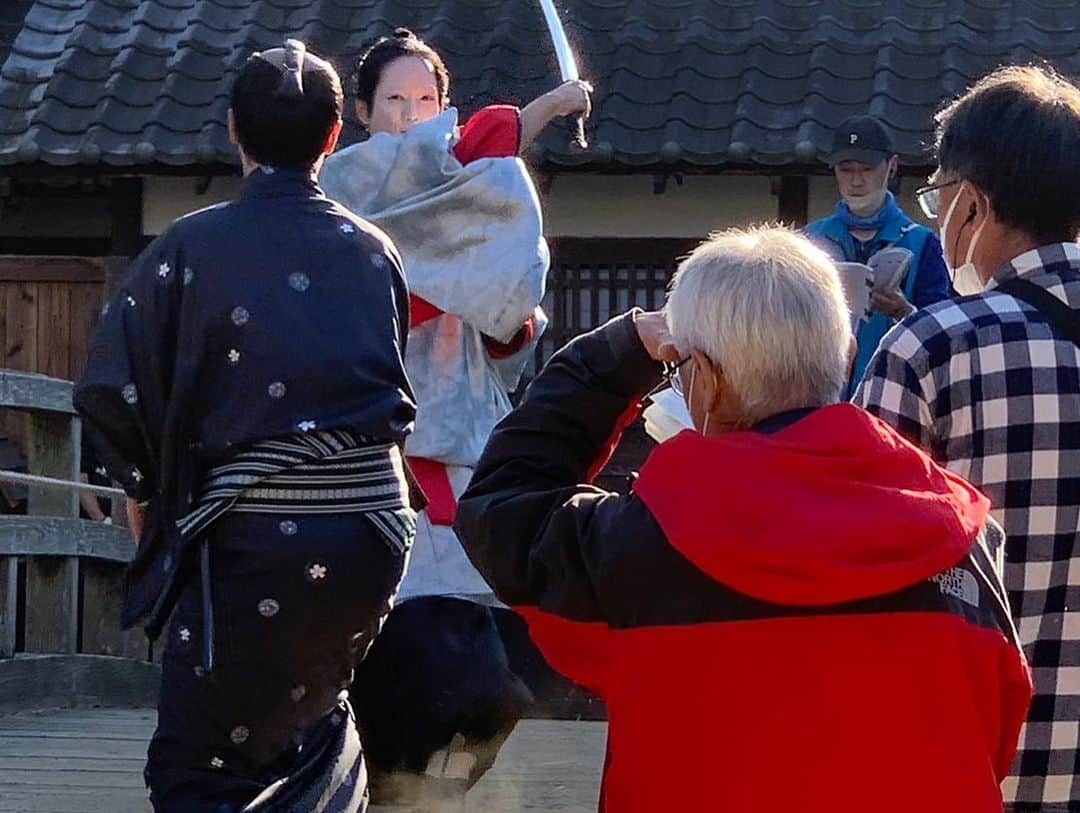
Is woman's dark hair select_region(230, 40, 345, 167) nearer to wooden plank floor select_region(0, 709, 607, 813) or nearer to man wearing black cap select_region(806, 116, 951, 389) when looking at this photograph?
wooden plank floor select_region(0, 709, 607, 813)

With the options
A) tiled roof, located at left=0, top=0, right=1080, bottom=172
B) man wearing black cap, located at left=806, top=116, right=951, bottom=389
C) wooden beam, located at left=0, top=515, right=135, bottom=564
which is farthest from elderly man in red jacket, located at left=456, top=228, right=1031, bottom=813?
tiled roof, located at left=0, top=0, right=1080, bottom=172

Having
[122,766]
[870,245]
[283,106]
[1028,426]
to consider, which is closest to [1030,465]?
[1028,426]

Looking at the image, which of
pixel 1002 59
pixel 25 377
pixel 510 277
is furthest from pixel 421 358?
pixel 1002 59

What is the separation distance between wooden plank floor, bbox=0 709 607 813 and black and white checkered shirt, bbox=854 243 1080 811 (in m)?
2.02

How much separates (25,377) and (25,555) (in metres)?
0.71

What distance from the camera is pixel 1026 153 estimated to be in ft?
8.61

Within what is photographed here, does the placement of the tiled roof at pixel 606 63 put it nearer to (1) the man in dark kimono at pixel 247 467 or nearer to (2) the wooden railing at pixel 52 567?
(2) the wooden railing at pixel 52 567

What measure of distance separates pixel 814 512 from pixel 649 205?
6296 mm

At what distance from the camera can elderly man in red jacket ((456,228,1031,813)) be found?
2004 millimetres

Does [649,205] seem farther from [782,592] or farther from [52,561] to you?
[782,592]

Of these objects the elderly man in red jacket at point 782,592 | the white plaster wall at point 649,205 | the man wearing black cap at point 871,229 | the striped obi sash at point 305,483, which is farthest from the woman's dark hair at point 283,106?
the white plaster wall at point 649,205

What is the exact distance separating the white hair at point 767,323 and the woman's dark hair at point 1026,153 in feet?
2.09

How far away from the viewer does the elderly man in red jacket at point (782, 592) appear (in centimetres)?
200

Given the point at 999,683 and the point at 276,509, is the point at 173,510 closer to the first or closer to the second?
the point at 276,509
